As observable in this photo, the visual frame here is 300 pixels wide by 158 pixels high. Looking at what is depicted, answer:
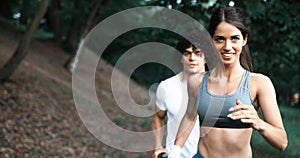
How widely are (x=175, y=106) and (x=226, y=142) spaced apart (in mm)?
1583

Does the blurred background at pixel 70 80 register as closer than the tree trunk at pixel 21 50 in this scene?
Yes

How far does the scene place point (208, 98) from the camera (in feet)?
7.90

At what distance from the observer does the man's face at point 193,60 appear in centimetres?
379

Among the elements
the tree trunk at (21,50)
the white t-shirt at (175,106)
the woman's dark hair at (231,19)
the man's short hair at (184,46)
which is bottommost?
the tree trunk at (21,50)

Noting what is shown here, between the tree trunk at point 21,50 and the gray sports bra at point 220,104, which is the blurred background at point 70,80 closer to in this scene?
the tree trunk at point 21,50

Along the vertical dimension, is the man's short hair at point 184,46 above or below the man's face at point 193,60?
above

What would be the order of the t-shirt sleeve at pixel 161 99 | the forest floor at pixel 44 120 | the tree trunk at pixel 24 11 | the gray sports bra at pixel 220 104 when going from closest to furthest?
1. the gray sports bra at pixel 220 104
2. the t-shirt sleeve at pixel 161 99
3. the forest floor at pixel 44 120
4. the tree trunk at pixel 24 11

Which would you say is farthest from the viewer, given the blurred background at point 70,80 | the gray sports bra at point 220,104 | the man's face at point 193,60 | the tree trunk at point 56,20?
the tree trunk at point 56,20

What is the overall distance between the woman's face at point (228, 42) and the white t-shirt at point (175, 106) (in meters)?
A: 1.58

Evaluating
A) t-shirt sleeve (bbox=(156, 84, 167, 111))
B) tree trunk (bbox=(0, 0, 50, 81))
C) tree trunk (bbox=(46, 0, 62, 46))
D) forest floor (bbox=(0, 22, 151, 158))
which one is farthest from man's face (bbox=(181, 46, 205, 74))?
tree trunk (bbox=(46, 0, 62, 46))

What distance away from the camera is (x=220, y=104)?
233 centimetres

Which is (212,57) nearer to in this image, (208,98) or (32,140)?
(208,98)

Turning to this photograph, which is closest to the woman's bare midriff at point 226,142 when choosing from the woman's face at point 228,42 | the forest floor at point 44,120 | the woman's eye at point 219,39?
the woman's face at point 228,42

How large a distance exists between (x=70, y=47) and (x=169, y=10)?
53.0ft
